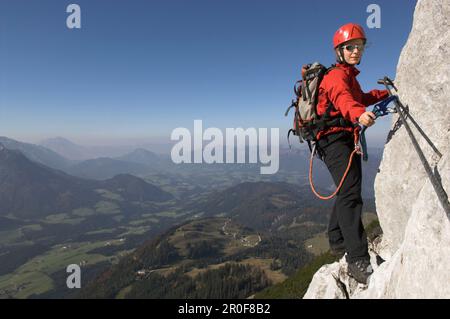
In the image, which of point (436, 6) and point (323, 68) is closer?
point (323, 68)

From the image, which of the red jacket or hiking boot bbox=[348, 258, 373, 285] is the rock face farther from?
the red jacket

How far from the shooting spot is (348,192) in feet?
28.7

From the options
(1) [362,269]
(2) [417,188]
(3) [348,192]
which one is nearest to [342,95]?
(3) [348,192]

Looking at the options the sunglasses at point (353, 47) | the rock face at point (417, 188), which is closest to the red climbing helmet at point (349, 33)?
the sunglasses at point (353, 47)

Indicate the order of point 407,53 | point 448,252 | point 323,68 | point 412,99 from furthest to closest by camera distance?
point 407,53
point 412,99
point 323,68
point 448,252

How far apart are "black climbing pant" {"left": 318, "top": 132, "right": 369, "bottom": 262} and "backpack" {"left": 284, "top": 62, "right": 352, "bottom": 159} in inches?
15.4

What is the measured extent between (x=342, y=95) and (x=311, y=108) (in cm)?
128

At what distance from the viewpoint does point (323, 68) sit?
8891 mm

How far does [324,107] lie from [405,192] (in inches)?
166

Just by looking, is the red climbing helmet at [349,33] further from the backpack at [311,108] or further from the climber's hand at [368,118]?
the climber's hand at [368,118]

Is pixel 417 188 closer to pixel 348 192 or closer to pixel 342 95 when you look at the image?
pixel 348 192

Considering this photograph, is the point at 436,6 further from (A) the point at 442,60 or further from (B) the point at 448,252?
(B) the point at 448,252

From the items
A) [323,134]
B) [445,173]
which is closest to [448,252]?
[445,173]
